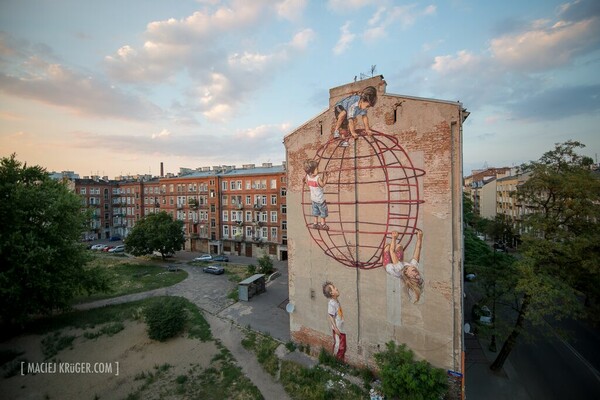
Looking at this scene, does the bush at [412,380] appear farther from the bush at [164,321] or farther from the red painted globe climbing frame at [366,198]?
the bush at [164,321]

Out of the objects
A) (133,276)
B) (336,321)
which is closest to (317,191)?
(336,321)

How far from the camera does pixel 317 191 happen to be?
15.1 meters

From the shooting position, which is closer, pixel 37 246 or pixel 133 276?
pixel 37 246

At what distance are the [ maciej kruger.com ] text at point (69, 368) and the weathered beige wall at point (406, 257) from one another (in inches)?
429

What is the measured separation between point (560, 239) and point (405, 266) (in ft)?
25.9

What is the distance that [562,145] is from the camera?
13680 millimetres

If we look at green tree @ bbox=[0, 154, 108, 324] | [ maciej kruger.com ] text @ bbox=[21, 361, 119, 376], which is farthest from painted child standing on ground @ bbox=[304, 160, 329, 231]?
green tree @ bbox=[0, 154, 108, 324]

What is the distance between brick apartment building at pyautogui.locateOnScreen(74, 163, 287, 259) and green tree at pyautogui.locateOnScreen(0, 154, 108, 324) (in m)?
18.2

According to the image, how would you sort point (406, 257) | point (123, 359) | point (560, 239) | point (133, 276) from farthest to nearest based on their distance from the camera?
point (133, 276), point (123, 359), point (560, 239), point (406, 257)

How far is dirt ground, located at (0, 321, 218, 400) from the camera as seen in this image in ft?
45.7

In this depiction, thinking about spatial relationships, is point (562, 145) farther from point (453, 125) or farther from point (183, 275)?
point (183, 275)

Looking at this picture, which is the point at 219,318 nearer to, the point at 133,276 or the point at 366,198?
the point at 366,198

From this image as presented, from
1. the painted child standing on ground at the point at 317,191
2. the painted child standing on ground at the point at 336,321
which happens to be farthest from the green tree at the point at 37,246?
the painted child standing on ground at the point at 336,321

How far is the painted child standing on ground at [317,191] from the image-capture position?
588 inches
